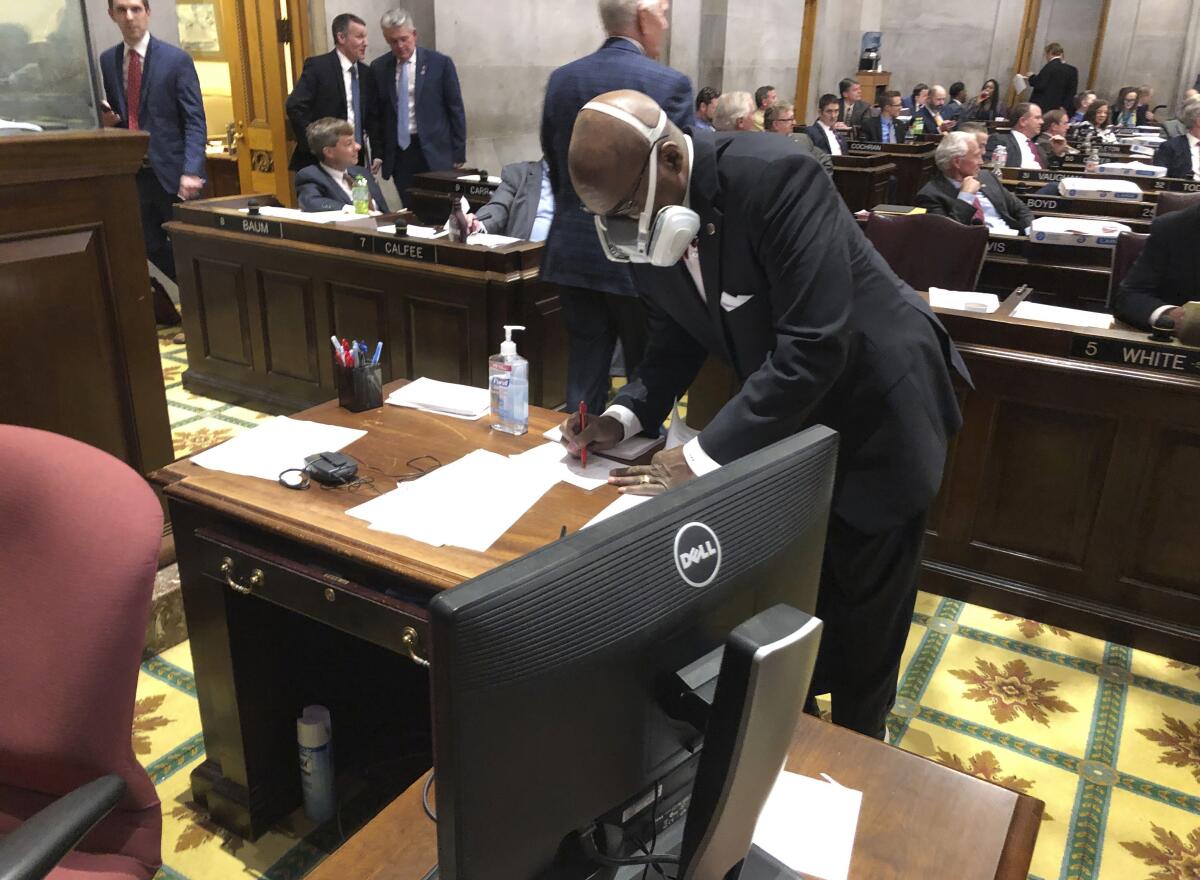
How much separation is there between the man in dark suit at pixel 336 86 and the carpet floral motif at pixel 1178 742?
186 inches

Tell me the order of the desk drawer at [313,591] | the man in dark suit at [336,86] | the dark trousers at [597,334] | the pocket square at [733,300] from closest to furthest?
the desk drawer at [313,591], the pocket square at [733,300], the dark trousers at [597,334], the man in dark suit at [336,86]

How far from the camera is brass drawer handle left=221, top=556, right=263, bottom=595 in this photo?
1733mm

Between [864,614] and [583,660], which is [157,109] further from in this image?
[583,660]

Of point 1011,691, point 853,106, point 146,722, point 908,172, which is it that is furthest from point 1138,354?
point 853,106

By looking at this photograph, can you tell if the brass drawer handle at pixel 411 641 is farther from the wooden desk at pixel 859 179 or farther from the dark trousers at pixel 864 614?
the wooden desk at pixel 859 179

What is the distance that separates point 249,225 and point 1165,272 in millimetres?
3693

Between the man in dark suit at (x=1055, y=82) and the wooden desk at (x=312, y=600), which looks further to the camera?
the man in dark suit at (x=1055, y=82)

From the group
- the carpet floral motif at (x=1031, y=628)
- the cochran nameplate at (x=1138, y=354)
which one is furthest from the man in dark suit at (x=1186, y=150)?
the carpet floral motif at (x=1031, y=628)

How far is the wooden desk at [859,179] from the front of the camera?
8461 millimetres

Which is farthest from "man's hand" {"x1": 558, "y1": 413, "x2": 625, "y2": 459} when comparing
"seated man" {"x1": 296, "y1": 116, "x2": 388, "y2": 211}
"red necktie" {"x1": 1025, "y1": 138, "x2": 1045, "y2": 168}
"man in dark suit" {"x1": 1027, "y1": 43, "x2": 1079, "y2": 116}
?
"man in dark suit" {"x1": 1027, "y1": 43, "x2": 1079, "y2": 116}

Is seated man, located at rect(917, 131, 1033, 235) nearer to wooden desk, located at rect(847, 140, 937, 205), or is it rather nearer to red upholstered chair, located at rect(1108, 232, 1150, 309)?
red upholstered chair, located at rect(1108, 232, 1150, 309)

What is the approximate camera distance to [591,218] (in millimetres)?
3350

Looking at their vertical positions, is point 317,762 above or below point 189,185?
below

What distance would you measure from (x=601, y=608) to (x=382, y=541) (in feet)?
2.98
